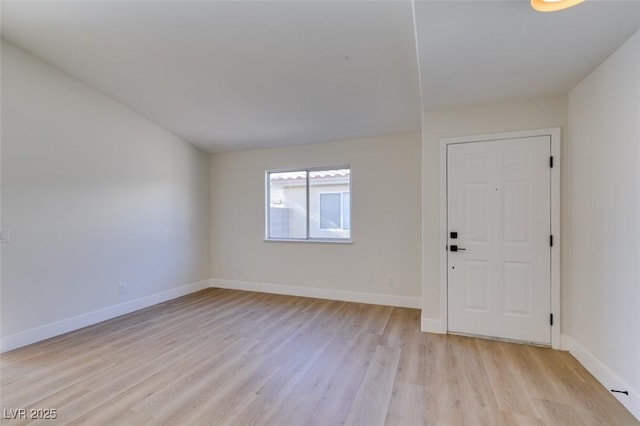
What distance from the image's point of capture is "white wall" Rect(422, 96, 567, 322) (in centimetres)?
301

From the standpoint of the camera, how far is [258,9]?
7.50 ft

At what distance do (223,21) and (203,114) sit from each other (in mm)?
1756

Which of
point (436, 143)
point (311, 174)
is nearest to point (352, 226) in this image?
point (311, 174)

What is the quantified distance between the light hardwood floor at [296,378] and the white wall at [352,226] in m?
0.94

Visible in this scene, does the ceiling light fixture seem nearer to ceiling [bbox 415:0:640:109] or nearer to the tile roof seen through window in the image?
ceiling [bbox 415:0:640:109]

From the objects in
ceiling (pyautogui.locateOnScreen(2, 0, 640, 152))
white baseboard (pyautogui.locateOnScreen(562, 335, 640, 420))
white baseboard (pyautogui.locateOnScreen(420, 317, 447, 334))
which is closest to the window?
ceiling (pyautogui.locateOnScreen(2, 0, 640, 152))

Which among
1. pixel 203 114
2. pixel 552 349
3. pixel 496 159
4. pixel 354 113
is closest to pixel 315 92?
pixel 354 113

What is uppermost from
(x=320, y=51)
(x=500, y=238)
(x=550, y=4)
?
(x=320, y=51)

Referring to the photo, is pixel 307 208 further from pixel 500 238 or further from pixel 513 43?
pixel 513 43

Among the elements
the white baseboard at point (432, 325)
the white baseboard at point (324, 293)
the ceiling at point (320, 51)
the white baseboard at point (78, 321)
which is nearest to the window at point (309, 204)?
the white baseboard at point (324, 293)

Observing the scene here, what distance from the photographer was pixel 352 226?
4.42 meters

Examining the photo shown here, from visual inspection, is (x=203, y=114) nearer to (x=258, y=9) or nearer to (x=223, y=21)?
(x=223, y=21)

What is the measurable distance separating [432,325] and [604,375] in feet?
4.44

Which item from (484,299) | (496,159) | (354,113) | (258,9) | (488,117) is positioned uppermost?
(258,9)
